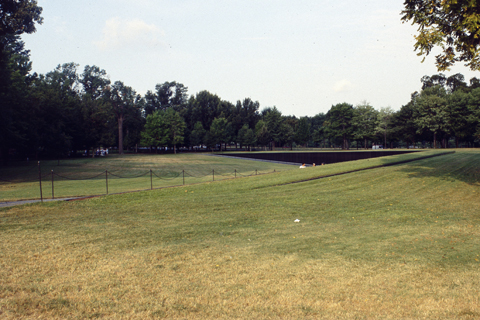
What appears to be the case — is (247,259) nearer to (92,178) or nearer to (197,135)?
(92,178)

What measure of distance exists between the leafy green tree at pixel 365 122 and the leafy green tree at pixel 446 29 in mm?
77382

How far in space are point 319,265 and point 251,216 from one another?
17.2 ft

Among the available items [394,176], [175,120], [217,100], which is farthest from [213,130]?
[394,176]

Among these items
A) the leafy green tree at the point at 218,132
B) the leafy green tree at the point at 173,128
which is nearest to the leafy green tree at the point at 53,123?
the leafy green tree at the point at 173,128

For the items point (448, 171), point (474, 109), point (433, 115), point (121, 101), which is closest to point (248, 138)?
point (121, 101)

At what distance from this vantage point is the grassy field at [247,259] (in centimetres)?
471

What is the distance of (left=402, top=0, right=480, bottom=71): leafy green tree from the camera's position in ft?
41.5

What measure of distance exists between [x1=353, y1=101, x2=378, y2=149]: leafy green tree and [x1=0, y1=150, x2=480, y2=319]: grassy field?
7908 cm

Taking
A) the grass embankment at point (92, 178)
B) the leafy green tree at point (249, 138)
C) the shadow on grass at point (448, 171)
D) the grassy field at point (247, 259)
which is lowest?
the grass embankment at point (92, 178)

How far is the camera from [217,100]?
366 feet

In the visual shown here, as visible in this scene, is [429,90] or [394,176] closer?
[394,176]

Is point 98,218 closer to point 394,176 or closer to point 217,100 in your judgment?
point 394,176

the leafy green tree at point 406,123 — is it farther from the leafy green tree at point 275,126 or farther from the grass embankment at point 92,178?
the grass embankment at point 92,178

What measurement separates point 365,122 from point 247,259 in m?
90.8
